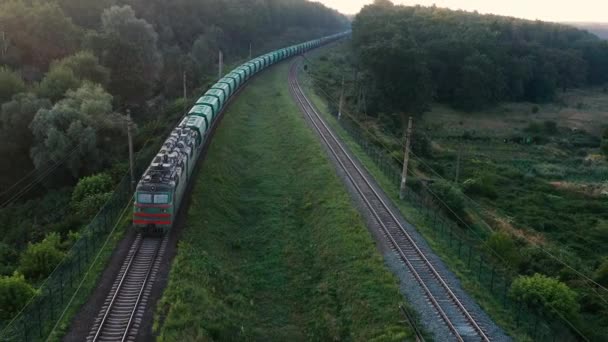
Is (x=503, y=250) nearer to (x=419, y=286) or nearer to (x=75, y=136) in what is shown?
(x=419, y=286)

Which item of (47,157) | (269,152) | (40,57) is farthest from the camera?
(40,57)

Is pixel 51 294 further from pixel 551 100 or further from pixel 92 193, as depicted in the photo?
pixel 551 100

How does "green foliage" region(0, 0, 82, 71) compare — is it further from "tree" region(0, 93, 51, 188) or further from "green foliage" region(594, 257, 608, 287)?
"green foliage" region(594, 257, 608, 287)

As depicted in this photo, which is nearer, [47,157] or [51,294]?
[51,294]

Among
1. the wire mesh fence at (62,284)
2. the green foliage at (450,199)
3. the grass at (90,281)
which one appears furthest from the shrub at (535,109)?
the grass at (90,281)

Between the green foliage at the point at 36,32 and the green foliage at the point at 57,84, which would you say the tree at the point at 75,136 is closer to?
the green foliage at the point at 57,84

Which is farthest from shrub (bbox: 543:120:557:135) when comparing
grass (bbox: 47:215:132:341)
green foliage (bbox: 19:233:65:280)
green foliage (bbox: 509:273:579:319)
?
green foliage (bbox: 19:233:65:280)

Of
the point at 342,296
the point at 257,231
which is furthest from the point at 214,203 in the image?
the point at 342,296

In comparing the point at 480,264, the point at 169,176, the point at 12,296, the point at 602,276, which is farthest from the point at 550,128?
the point at 12,296
